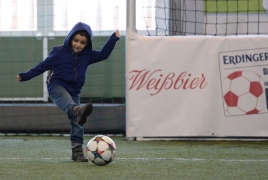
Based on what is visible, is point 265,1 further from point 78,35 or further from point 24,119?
point 78,35

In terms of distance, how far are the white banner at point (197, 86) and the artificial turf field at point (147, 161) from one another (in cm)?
19

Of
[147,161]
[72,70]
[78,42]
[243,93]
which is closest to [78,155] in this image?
[147,161]

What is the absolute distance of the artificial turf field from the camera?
13.4ft

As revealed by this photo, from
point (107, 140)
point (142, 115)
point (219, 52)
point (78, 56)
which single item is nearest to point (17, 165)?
point (107, 140)

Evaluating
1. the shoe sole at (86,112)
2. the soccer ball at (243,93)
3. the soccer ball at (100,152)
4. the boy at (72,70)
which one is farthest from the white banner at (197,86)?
the shoe sole at (86,112)

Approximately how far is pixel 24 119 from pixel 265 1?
12.7 ft

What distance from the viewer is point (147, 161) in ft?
16.1

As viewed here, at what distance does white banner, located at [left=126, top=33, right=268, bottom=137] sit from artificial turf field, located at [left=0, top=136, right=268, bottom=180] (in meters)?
0.19

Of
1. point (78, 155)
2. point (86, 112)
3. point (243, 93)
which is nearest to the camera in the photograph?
point (86, 112)

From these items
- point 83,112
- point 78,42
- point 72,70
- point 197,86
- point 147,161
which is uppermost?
point 78,42

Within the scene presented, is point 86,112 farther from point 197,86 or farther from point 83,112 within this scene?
point 197,86

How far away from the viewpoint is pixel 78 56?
497 cm

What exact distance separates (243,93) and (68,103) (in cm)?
264

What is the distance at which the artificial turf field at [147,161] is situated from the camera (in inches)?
161
